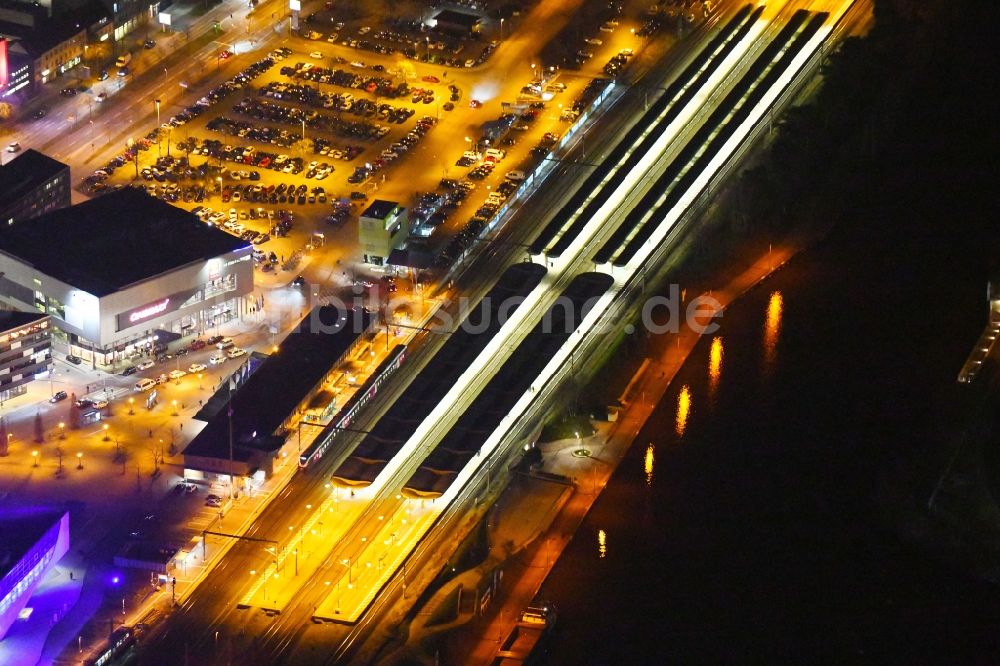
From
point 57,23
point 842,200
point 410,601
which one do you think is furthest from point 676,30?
point 410,601

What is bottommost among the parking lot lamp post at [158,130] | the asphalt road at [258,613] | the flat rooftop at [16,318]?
the asphalt road at [258,613]

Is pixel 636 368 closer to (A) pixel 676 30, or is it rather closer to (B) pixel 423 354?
(B) pixel 423 354

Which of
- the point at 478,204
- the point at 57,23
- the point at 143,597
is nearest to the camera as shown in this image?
the point at 143,597

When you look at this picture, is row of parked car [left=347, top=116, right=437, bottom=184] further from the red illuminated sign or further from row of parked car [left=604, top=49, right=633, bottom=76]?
the red illuminated sign

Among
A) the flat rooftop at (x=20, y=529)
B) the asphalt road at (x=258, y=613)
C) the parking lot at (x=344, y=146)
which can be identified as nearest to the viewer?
the asphalt road at (x=258, y=613)

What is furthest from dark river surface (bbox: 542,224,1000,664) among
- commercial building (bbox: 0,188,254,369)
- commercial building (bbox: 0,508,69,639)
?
commercial building (bbox: 0,188,254,369)

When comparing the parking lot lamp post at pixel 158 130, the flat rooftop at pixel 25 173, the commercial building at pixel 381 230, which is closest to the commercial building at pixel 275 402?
the commercial building at pixel 381 230

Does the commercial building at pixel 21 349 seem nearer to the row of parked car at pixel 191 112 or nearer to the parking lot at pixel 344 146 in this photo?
the parking lot at pixel 344 146
